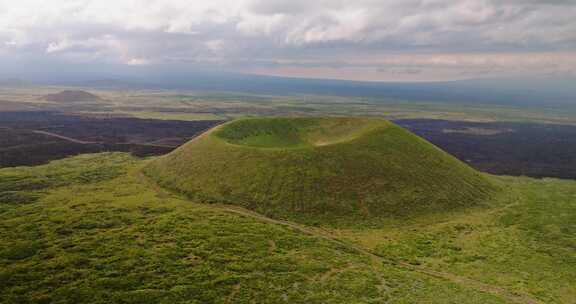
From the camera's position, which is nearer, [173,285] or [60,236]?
[173,285]

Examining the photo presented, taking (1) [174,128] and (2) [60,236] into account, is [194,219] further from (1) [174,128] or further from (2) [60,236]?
(1) [174,128]

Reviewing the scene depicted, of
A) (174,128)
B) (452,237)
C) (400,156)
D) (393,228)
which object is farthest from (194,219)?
(174,128)

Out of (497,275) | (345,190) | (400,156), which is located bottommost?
(497,275)

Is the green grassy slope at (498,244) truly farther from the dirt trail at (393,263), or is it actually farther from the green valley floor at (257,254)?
the dirt trail at (393,263)

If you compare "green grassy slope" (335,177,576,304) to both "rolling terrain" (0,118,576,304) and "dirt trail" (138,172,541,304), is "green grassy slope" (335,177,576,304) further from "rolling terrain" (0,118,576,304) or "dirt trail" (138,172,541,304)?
"dirt trail" (138,172,541,304)

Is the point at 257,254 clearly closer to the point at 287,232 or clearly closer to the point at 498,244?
the point at 287,232

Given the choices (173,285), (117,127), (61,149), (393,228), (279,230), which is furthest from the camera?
(117,127)

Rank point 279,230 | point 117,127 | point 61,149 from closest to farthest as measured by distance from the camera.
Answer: point 279,230 < point 61,149 < point 117,127

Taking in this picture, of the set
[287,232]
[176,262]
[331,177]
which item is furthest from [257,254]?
[331,177]
